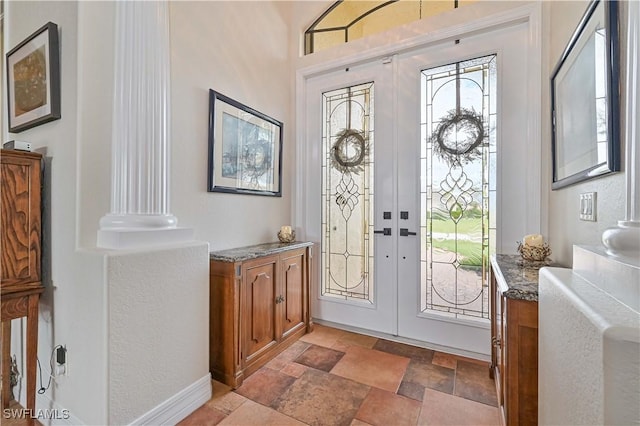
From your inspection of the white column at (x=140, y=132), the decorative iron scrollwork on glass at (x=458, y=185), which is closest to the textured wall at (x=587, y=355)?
the decorative iron scrollwork on glass at (x=458, y=185)

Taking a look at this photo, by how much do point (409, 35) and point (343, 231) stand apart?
1798 mm

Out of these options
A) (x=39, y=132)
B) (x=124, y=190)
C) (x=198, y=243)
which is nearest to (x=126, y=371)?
(x=198, y=243)

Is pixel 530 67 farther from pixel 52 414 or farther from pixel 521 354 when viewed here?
pixel 52 414

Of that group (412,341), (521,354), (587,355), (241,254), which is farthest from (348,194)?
(587,355)

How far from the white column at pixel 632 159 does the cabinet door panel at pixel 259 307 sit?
5.77 ft

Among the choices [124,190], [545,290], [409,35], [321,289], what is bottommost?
[321,289]

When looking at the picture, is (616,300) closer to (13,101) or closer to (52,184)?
(52,184)

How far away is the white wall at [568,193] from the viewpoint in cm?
103

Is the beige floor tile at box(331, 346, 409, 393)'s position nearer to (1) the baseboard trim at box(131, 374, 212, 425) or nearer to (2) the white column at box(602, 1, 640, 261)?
(1) the baseboard trim at box(131, 374, 212, 425)

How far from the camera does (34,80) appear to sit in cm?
167

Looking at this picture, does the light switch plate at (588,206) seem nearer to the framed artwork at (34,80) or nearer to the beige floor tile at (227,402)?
the beige floor tile at (227,402)

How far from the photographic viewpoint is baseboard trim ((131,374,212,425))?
55.2 inches

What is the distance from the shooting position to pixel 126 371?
132cm

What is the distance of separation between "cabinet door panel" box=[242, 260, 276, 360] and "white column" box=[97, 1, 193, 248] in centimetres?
60
